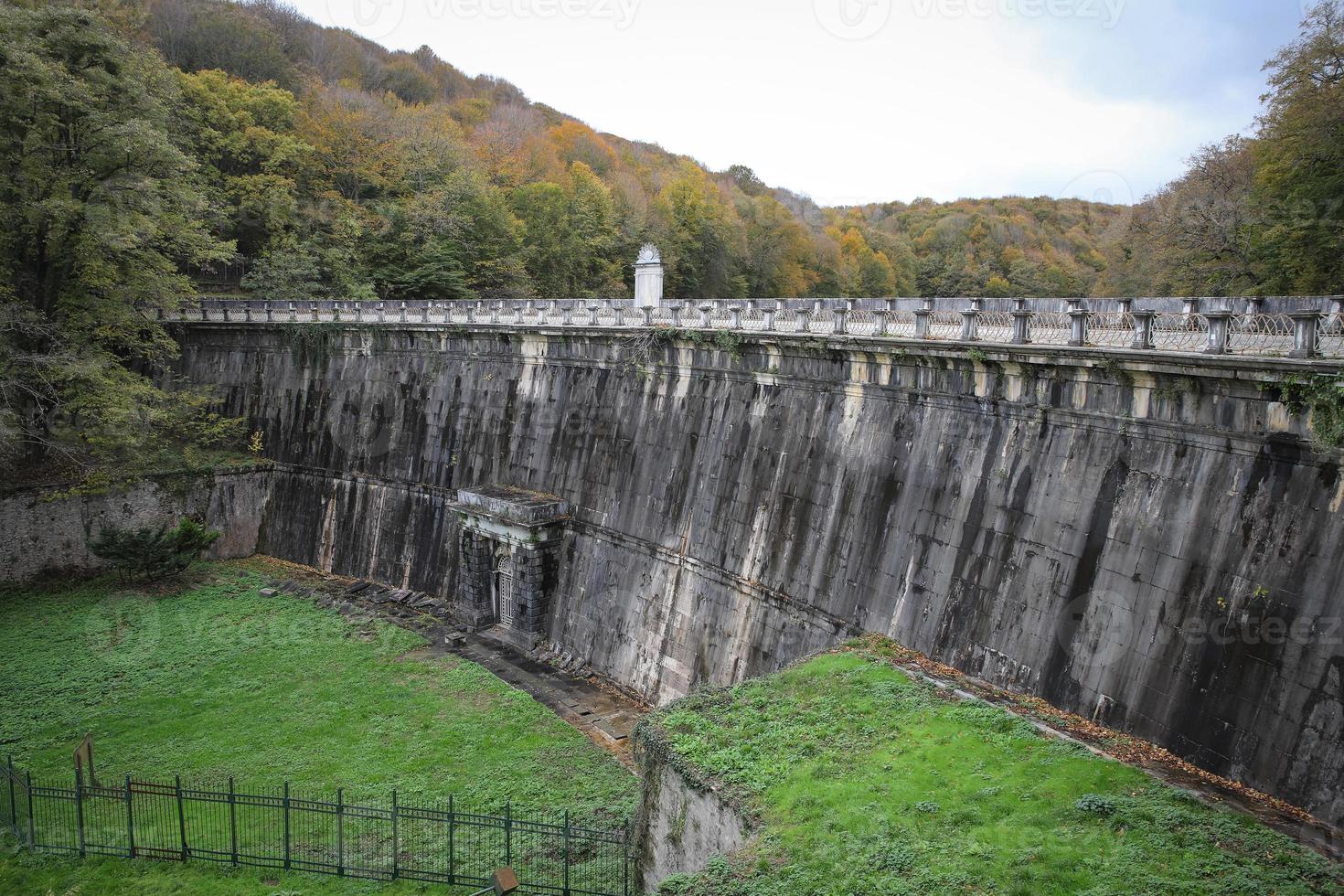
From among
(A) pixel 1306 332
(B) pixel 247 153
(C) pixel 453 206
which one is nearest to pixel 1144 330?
(A) pixel 1306 332

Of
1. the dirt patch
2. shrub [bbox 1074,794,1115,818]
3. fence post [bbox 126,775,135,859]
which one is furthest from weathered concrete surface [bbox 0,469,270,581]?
shrub [bbox 1074,794,1115,818]

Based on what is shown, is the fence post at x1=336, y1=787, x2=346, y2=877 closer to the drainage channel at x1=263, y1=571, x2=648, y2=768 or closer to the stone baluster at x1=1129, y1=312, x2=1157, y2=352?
the drainage channel at x1=263, y1=571, x2=648, y2=768

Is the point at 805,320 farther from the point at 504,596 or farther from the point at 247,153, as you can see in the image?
the point at 247,153

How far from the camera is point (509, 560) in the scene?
24422mm

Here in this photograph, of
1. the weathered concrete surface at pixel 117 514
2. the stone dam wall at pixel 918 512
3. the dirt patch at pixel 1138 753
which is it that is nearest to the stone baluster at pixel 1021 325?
the stone dam wall at pixel 918 512

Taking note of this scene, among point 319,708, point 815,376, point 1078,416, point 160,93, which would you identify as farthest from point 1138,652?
point 160,93

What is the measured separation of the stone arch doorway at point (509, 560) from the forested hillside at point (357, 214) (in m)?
11.7

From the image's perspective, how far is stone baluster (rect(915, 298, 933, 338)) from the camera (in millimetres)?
15750

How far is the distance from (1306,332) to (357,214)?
141ft

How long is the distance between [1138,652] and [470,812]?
10961 millimetres

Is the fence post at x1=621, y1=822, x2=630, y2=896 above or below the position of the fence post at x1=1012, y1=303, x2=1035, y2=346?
below

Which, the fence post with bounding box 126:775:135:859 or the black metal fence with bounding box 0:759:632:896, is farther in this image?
the fence post with bounding box 126:775:135:859

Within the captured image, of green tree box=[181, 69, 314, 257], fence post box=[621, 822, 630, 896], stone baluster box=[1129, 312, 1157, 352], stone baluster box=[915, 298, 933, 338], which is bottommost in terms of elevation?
fence post box=[621, 822, 630, 896]

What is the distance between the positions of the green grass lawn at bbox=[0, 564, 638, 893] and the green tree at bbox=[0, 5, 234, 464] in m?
5.97
